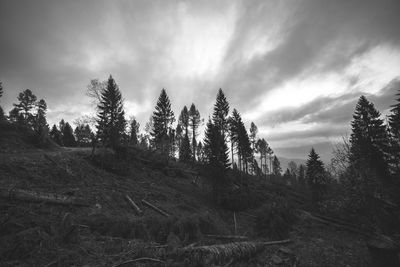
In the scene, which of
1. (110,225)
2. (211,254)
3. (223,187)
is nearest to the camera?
(211,254)

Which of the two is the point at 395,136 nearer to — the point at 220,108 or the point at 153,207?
the point at 220,108

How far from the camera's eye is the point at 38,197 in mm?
9336

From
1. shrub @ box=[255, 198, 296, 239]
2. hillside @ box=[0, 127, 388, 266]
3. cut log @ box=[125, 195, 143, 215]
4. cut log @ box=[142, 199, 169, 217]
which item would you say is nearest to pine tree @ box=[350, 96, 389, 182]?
hillside @ box=[0, 127, 388, 266]

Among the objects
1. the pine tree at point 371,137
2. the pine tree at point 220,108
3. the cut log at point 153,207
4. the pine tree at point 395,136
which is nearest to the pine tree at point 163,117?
the pine tree at point 220,108

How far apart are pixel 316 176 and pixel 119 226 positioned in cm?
4045

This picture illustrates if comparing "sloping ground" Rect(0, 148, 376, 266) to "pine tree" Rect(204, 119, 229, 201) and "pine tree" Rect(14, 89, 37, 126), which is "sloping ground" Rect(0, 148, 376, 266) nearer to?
"pine tree" Rect(204, 119, 229, 201)

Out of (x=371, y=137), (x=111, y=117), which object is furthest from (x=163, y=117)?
(x=371, y=137)

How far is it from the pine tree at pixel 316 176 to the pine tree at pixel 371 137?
10288 mm

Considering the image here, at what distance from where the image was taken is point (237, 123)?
40344 millimetres

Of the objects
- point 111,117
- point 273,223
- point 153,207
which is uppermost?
point 111,117

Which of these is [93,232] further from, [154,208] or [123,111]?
[123,111]

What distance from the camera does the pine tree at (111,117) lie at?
21875mm

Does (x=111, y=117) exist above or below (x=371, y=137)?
above

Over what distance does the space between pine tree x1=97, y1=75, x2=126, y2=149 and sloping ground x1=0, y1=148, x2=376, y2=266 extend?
2.12 meters
